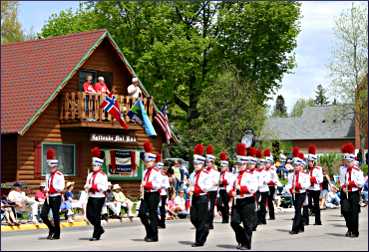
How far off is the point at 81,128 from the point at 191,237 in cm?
1321

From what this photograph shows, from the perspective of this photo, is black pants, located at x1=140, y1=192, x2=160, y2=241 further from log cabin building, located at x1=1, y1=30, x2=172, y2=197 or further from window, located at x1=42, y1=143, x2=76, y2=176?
window, located at x1=42, y1=143, x2=76, y2=176

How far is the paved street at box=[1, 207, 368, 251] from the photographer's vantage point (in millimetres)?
15914

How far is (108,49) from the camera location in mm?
32375

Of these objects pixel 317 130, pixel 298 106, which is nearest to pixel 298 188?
pixel 317 130

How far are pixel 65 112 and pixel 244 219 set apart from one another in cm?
1538

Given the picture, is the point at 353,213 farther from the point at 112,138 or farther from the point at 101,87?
the point at 112,138

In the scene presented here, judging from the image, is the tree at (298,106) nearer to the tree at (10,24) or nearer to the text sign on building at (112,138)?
the tree at (10,24)

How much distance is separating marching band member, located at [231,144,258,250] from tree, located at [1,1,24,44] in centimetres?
4142

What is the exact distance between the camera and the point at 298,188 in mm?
19172

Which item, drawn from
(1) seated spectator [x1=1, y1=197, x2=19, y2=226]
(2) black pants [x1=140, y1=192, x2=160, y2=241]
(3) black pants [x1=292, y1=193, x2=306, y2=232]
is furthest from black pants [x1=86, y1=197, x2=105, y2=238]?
(1) seated spectator [x1=1, y1=197, x2=19, y2=226]

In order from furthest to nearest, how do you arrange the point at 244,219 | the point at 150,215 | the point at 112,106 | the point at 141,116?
1. the point at 141,116
2. the point at 112,106
3. the point at 150,215
4. the point at 244,219

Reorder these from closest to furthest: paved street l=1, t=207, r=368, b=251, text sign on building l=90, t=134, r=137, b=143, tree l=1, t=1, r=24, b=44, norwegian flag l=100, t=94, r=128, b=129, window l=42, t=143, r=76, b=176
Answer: paved street l=1, t=207, r=368, b=251
norwegian flag l=100, t=94, r=128, b=129
window l=42, t=143, r=76, b=176
text sign on building l=90, t=134, r=137, b=143
tree l=1, t=1, r=24, b=44

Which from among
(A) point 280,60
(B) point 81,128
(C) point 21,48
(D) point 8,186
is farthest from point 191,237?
(A) point 280,60

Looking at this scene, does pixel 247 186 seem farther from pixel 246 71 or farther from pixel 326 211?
pixel 246 71
